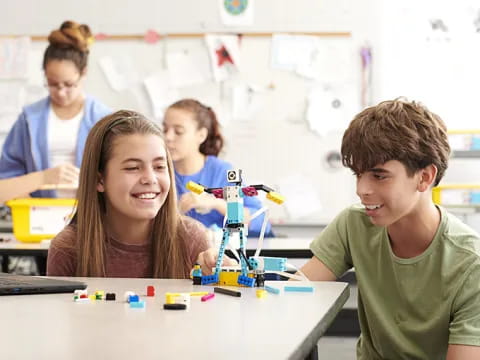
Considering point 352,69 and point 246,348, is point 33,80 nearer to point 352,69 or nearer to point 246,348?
point 352,69

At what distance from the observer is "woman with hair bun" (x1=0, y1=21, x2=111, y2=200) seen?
3.51 metres

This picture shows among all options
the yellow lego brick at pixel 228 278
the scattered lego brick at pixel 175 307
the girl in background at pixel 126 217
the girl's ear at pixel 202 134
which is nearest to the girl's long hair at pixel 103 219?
the girl in background at pixel 126 217

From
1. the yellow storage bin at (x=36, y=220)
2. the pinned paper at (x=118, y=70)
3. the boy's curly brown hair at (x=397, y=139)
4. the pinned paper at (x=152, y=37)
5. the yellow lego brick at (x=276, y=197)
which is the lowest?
the yellow storage bin at (x=36, y=220)

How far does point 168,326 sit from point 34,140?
2.64m

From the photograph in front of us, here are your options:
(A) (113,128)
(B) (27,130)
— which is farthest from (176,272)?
(B) (27,130)

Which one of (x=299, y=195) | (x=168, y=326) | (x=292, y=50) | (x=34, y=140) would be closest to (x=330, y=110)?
(x=292, y=50)

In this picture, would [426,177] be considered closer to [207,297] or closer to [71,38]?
[207,297]

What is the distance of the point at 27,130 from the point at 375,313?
2.39m

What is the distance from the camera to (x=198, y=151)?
3625mm

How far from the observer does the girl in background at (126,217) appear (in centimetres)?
194

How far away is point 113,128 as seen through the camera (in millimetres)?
2061

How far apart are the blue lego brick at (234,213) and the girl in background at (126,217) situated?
429 mm

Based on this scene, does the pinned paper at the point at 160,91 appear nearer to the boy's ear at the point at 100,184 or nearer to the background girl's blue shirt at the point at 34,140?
the background girl's blue shirt at the point at 34,140

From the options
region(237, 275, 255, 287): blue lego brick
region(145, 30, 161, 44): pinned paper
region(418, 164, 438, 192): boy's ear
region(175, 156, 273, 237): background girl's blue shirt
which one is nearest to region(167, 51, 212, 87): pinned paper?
region(145, 30, 161, 44): pinned paper
